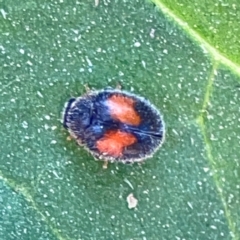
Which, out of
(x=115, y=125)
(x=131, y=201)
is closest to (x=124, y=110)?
(x=115, y=125)

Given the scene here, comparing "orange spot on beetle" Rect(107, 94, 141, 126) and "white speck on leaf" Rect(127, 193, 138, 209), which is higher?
"orange spot on beetle" Rect(107, 94, 141, 126)

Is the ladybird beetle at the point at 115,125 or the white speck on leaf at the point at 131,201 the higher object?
the ladybird beetle at the point at 115,125

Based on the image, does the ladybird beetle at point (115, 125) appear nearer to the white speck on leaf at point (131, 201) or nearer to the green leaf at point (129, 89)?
the green leaf at point (129, 89)

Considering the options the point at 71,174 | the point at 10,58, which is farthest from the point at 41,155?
the point at 10,58

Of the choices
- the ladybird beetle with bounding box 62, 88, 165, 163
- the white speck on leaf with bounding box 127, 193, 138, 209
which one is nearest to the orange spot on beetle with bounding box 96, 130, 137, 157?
the ladybird beetle with bounding box 62, 88, 165, 163

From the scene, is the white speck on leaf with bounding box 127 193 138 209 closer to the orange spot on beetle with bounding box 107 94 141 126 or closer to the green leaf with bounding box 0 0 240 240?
the green leaf with bounding box 0 0 240 240

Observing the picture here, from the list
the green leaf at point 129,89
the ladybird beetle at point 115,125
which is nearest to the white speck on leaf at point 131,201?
the green leaf at point 129,89
